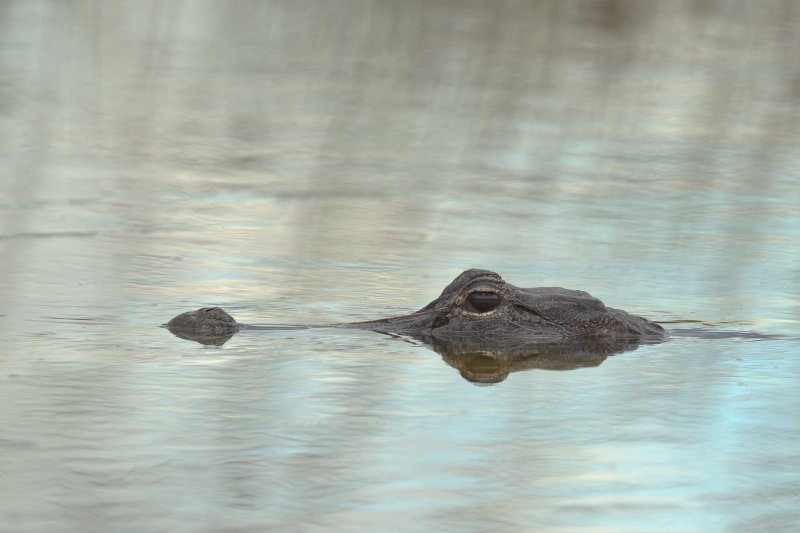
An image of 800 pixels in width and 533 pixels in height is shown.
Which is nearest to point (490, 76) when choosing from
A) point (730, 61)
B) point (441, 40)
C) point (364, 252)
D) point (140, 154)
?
point (441, 40)

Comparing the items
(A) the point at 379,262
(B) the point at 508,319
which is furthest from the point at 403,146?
(B) the point at 508,319

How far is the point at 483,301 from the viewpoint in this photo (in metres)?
5.87

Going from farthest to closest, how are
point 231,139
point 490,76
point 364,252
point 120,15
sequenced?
point 120,15 → point 490,76 → point 231,139 → point 364,252

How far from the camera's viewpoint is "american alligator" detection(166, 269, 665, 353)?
580 centimetres

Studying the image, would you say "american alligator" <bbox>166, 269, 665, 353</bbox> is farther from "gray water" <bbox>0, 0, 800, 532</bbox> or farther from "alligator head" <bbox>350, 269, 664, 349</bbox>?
"gray water" <bbox>0, 0, 800, 532</bbox>

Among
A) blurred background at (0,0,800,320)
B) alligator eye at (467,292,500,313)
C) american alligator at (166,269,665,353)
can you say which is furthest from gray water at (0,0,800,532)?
alligator eye at (467,292,500,313)

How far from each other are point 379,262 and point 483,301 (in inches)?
45.7

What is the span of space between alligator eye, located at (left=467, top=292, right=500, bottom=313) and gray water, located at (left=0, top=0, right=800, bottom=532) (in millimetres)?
339

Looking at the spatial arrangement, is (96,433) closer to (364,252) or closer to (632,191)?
(364,252)

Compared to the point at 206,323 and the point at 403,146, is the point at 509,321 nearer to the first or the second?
the point at 206,323

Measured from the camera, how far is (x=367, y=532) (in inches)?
140

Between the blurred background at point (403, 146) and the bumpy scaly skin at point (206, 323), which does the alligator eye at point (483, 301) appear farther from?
the bumpy scaly skin at point (206, 323)

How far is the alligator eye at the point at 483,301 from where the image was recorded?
19.2 feet

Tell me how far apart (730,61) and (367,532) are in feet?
35.8
